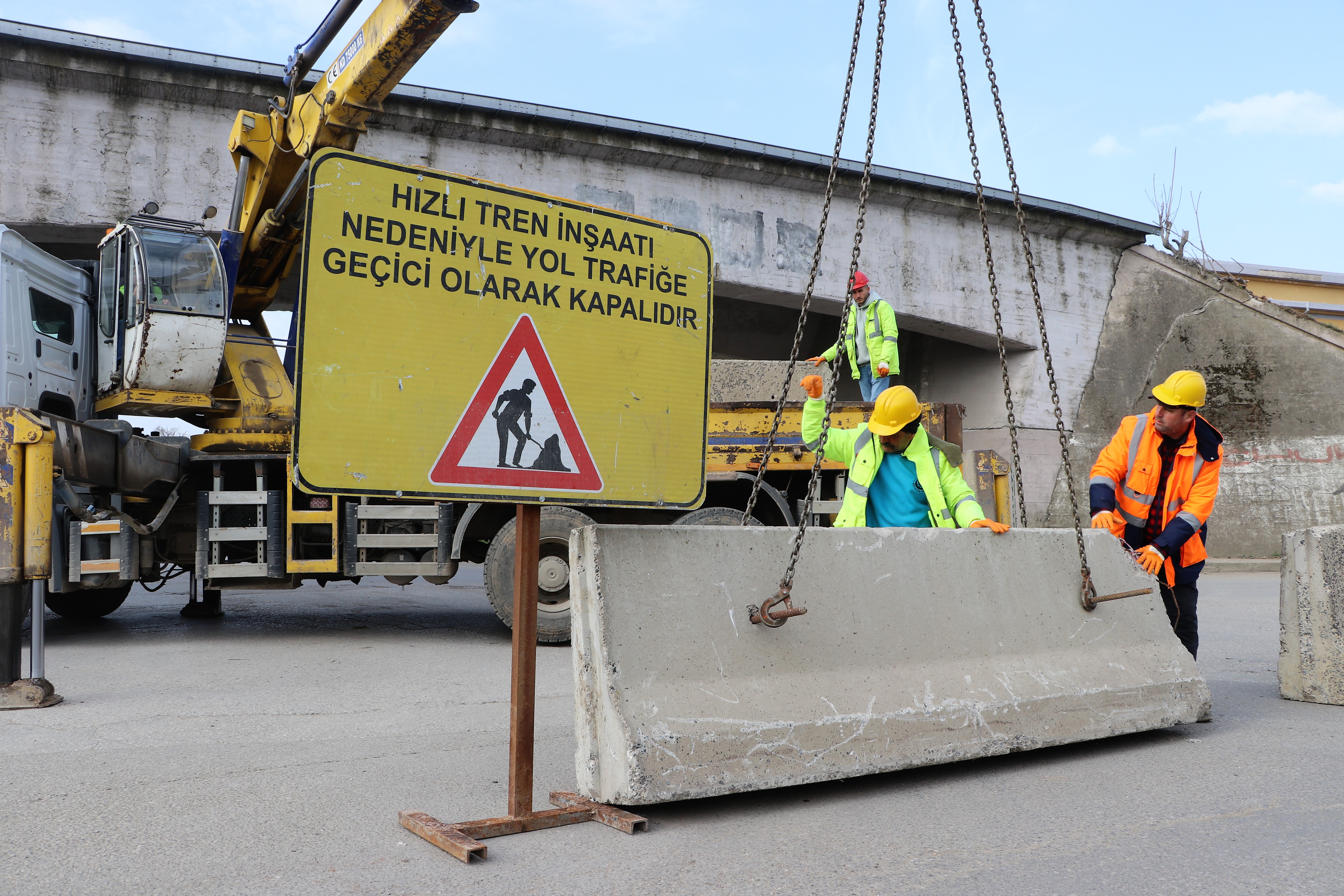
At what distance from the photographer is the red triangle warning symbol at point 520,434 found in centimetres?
292

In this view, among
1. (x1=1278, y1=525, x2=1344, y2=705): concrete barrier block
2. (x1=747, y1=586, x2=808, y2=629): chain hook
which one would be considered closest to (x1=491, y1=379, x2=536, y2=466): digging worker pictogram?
(x1=747, y1=586, x2=808, y2=629): chain hook

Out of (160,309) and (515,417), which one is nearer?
(515,417)

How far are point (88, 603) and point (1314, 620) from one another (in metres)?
10.1

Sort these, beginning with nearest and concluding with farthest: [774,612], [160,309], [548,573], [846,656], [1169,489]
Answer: [774,612]
[846,656]
[1169,489]
[548,573]
[160,309]

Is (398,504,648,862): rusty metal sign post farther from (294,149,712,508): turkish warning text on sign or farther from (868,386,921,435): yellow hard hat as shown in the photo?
(868,386,921,435): yellow hard hat

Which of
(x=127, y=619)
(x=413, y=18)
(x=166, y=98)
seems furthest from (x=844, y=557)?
(x=166, y=98)

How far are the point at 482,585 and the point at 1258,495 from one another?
1249 centimetres

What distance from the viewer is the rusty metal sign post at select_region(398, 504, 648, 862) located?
113 inches

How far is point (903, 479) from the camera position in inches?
185

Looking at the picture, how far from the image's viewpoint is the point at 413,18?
22.2 ft

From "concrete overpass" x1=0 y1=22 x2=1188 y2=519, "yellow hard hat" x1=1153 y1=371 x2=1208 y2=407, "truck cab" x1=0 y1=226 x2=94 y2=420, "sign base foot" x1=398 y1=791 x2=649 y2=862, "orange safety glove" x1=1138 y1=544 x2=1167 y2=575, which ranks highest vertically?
"concrete overpass" x1=0 y1=22 x2=1188 y2=519

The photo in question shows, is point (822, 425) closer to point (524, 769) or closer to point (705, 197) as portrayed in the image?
point (524, 769)

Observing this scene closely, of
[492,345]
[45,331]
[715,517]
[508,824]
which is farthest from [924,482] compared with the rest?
[45,331]

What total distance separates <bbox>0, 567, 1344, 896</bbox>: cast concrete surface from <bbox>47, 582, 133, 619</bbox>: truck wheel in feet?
13.4
